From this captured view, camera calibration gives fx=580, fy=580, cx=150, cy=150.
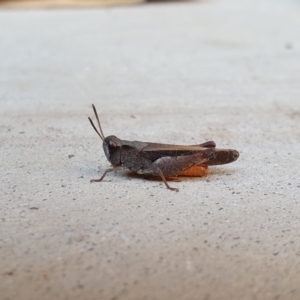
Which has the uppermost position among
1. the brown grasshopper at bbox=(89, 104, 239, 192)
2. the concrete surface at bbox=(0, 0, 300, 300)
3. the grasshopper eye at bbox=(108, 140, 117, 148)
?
the grasshopper eye at bbox=(108, 140, 117, 148)

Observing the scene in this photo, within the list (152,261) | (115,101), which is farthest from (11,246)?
(115,101)

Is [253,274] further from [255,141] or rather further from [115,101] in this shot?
[115,101]

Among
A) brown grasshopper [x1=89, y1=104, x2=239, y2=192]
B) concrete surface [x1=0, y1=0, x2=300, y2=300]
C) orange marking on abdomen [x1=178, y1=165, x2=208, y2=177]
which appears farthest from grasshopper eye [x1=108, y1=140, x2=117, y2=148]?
orange marking on abdomen [x1=178, y1=165, x2=208, y2=177]

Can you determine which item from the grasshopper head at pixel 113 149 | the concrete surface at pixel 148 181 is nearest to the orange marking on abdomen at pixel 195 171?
the concrete surface at pixel 148 181

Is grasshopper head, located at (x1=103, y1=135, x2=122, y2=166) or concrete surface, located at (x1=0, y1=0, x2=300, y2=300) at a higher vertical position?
grasshopper head, located at (x1=103, y1=135, x2=122, y2=166)

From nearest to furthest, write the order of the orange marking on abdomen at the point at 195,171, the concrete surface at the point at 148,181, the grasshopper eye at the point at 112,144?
the concrete surface at the point at 148,181 → the grasshopper eye at the point at 112,144 → the orange marking on abdomen at the point at 195,171

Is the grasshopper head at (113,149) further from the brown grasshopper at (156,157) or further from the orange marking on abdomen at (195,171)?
the orange marking on abdomen at (195,171)

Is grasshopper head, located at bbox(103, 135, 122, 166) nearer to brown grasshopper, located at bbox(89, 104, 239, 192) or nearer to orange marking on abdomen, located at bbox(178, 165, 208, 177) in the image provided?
brown grasshopper, located at bbox(89, 104, 239, 192)
